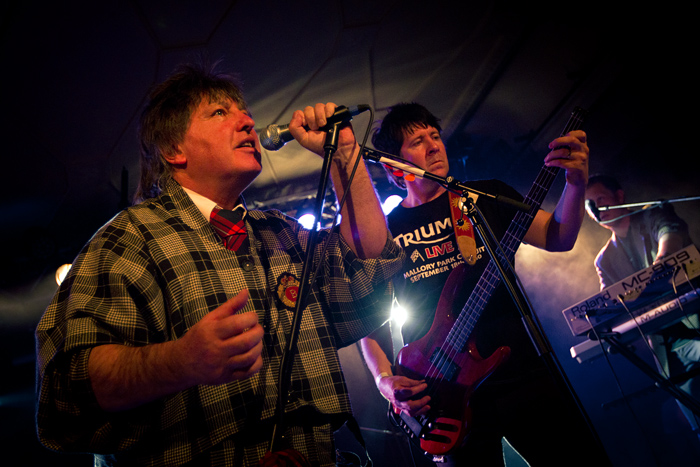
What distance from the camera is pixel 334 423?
118 centimetres

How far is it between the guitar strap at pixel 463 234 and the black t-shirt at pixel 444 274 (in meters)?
0.05

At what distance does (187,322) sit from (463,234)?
179cm

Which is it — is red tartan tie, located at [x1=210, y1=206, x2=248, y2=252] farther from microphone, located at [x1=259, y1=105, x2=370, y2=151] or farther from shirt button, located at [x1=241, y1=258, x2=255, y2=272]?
microphone, located at [x1=259, y1=105, x2=370, y2=151]

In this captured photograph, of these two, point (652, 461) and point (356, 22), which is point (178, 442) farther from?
point (652, 461)

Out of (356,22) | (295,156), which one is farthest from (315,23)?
(295,156)

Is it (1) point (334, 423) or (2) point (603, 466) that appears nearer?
(1) point (334, 423)

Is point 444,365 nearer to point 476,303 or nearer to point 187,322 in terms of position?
point 476,303

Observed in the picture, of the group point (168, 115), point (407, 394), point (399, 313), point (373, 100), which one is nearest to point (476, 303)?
point (407, 394)

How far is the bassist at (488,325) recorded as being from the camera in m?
1.81

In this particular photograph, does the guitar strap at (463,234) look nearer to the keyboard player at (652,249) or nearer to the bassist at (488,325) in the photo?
the bassist at (488,325)

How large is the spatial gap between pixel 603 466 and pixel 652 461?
468 cm

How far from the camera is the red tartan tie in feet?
4.55

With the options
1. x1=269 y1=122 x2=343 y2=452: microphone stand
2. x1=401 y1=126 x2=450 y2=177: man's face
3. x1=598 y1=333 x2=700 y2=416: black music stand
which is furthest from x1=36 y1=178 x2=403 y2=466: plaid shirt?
x1=598 y1=333 x2=700 y2=416: black music stand

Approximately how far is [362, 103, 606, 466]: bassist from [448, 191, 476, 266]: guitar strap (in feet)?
0.05
